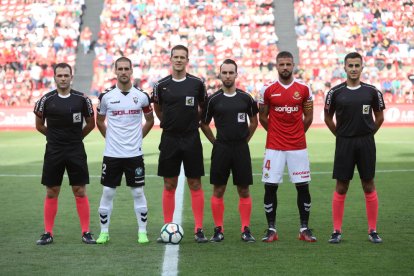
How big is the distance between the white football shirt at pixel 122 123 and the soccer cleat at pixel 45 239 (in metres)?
1.04

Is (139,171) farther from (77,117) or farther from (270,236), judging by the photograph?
(270,236)

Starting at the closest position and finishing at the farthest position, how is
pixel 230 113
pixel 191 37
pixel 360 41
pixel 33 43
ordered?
pixel 230 113, pixel 360 41, pixel 33 43, pixel 191 37

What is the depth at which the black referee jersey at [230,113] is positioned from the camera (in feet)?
29.0

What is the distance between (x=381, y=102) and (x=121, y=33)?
2910cm

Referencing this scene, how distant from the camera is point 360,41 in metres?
36.5

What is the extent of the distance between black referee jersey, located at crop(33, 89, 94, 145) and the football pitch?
43.4 inches

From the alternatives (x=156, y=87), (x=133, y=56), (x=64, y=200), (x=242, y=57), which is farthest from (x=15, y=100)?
(x=156, y=87)

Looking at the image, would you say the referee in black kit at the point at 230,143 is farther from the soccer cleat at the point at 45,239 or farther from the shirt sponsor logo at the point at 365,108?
the soccer cleat at the point at 45,239

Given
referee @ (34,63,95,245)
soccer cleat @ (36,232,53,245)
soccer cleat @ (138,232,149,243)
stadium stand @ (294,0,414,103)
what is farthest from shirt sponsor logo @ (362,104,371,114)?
stadium stand @ (294,0,414,103)

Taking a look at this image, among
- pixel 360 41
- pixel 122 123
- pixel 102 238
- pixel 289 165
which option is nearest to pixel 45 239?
pixel 102 238

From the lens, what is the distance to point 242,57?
35562 millimetres

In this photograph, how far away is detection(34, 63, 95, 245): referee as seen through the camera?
28.5ft

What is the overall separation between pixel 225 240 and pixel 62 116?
215 centimetres

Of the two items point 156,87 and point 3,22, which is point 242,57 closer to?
point 3,22
